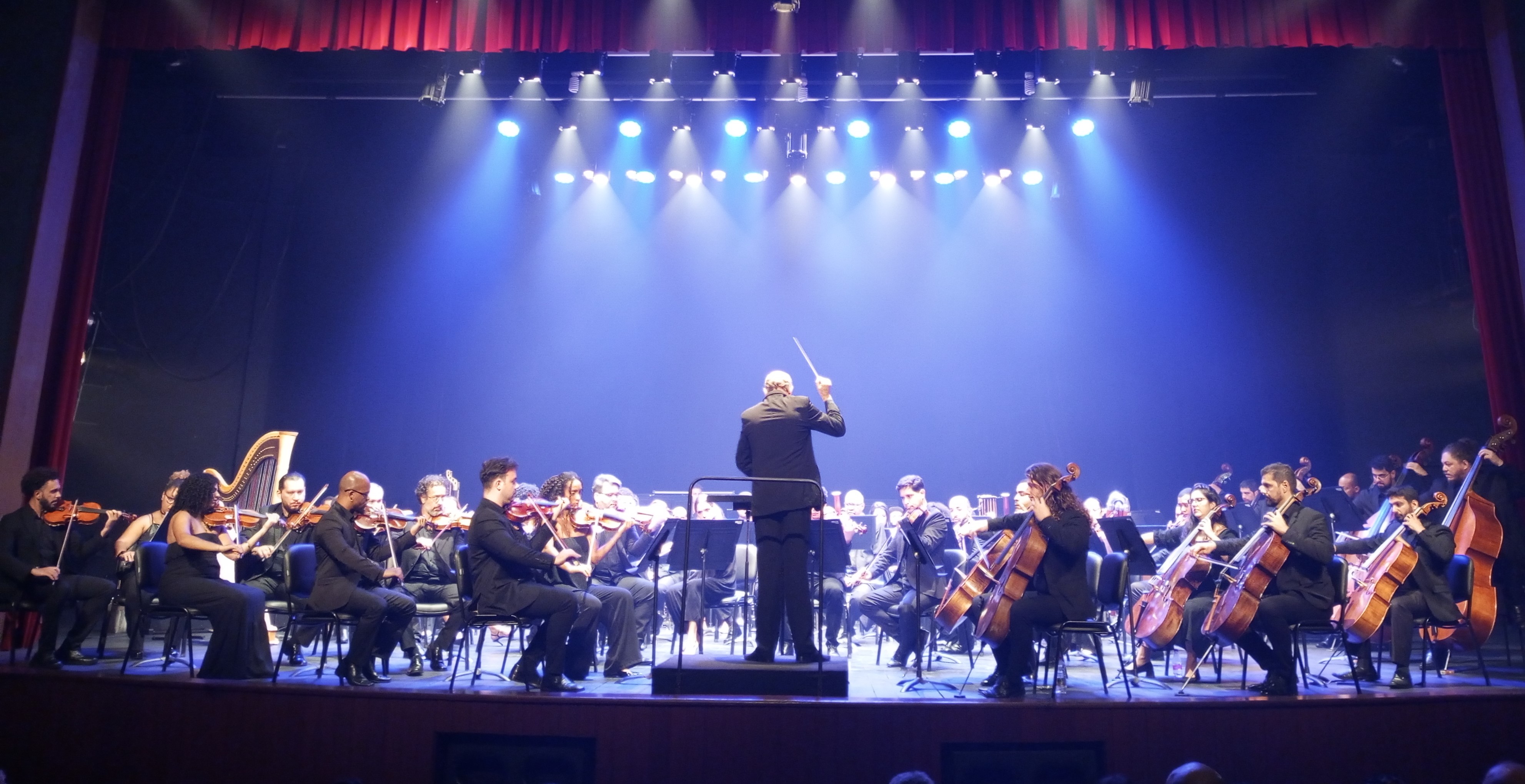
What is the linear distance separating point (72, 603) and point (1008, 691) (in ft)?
22.4

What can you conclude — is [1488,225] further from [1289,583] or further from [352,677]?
[352,677]

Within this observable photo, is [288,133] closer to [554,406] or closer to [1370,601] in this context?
[554,406]

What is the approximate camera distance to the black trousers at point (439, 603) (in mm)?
6926

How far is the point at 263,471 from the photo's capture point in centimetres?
1021

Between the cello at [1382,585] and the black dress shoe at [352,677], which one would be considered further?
the cello at [1382,585]

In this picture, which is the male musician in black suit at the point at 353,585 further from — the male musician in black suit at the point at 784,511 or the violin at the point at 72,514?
the male musician in black suit at the point at 784,511

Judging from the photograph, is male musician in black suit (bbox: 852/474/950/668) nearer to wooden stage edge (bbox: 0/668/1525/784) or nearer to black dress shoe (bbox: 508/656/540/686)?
wooden stage edge (bbox: 0/668/1525/784)

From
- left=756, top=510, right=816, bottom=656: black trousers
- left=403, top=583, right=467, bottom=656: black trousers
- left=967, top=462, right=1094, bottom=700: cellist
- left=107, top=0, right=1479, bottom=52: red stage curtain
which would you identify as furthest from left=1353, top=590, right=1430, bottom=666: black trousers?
left=403, top=583, right=467, bottom=656: black trousers

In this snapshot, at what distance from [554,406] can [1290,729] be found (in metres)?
10.7

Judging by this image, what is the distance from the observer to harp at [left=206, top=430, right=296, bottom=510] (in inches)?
370

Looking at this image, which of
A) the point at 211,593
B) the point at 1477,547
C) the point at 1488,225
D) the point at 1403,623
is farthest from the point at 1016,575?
the point at 1488,225

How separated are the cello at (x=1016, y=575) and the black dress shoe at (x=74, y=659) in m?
6.37

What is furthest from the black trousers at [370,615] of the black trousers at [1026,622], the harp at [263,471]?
the black trousers at [1026,622]

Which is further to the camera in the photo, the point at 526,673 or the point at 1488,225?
the point at 1488,225
